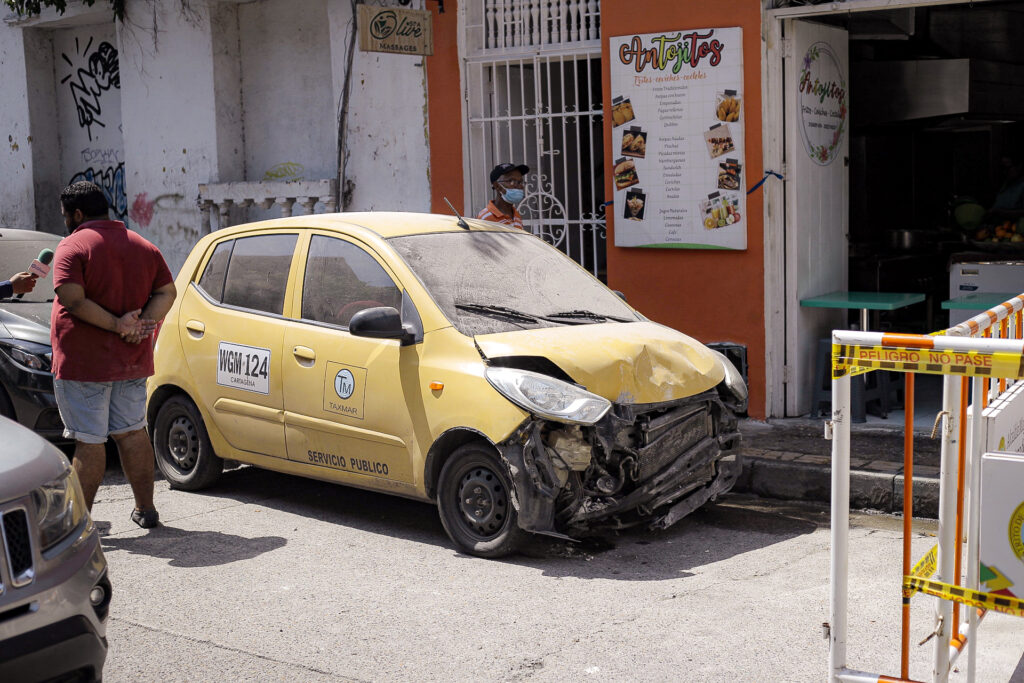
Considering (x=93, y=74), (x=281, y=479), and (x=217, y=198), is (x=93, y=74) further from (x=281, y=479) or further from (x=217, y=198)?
(x=281, y=479)

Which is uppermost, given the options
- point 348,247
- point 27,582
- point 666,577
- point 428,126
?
point 428,126

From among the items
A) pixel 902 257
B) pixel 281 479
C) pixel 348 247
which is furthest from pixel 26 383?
pixel 902 257

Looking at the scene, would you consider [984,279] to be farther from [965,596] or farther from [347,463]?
[965,596]

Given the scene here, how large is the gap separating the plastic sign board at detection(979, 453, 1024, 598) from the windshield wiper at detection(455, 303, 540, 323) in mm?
3329

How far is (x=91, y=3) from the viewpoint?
12453mm

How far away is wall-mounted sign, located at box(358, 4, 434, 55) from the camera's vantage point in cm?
940

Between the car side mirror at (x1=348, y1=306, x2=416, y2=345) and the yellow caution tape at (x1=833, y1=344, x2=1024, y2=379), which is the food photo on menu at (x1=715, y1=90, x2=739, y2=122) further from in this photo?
the yellow caution tape at (x1=833, y1=344, x2=1024, y2=379)

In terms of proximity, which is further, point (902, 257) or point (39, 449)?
point (902, 257)

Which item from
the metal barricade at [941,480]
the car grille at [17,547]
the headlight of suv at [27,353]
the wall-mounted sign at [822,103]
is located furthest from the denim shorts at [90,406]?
the wall-mounted sign at [822,103]

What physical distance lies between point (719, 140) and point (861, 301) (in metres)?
1.59

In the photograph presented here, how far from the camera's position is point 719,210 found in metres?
8.90

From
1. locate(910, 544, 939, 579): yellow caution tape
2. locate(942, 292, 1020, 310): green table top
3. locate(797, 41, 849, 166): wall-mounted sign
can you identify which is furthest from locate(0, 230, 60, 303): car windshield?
locate(910, 544, 939, 579): yellow caution tape

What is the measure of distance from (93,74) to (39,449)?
35.9 feet

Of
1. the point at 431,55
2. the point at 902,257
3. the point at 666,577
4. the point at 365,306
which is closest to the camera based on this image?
the point at 666,577
